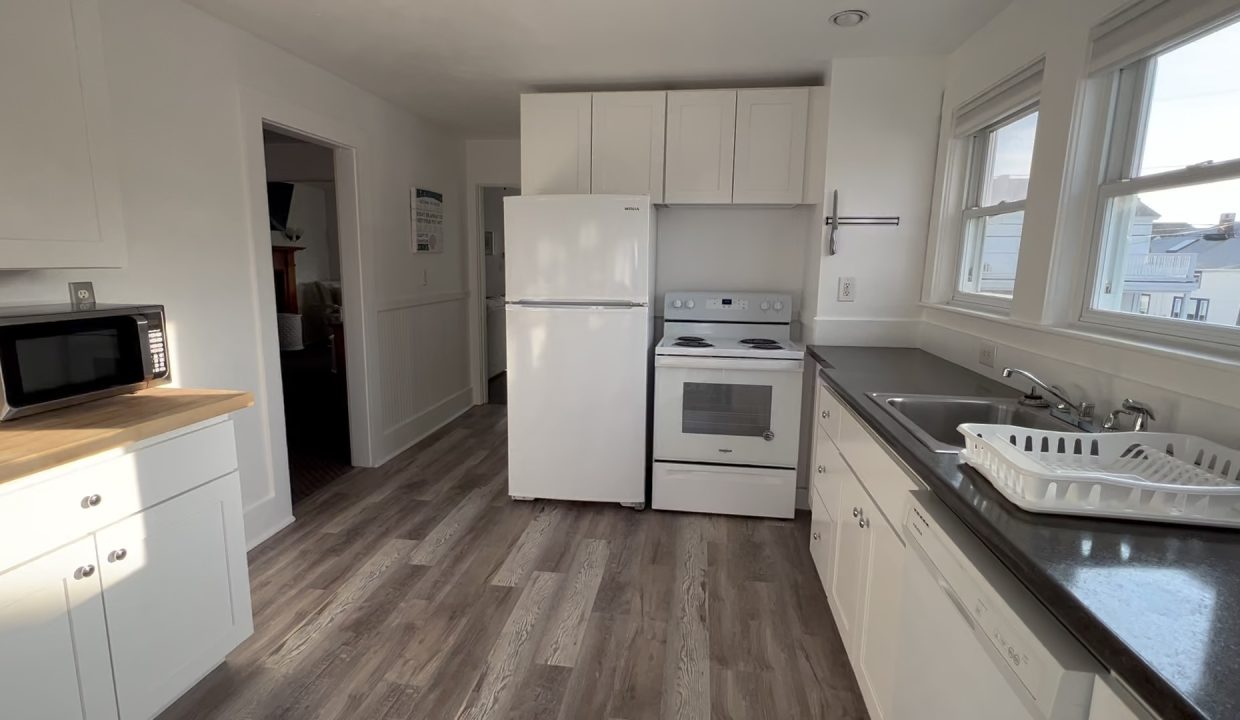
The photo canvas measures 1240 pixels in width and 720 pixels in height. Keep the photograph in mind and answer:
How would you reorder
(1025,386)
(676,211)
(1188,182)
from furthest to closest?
(676,211) → (1025,386) → (1188,182)

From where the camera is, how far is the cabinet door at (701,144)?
2.99 meters

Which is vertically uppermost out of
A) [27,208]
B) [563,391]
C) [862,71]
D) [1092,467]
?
[862,71]

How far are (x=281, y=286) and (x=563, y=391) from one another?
610cm

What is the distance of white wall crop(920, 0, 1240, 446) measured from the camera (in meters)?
1.28

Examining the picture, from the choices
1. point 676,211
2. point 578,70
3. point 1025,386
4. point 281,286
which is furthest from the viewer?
point 281,286

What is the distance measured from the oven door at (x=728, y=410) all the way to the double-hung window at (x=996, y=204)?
2.87 feet

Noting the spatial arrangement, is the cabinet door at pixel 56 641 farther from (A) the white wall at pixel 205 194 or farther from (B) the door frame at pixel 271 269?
(B) the door frame at pixel 271 269

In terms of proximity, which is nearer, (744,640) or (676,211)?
(744,640)

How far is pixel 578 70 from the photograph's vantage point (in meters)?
2.95

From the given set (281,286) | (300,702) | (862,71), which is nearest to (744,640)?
(300,702)

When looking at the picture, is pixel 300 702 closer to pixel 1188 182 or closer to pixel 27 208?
pixel 27 208

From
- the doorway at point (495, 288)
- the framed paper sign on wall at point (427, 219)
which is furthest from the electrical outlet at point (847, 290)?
the doorway at point (495, 288)

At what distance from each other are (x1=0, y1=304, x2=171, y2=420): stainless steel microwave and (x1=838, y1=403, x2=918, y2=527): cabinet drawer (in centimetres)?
213

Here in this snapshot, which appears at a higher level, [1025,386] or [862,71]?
[862,71]
